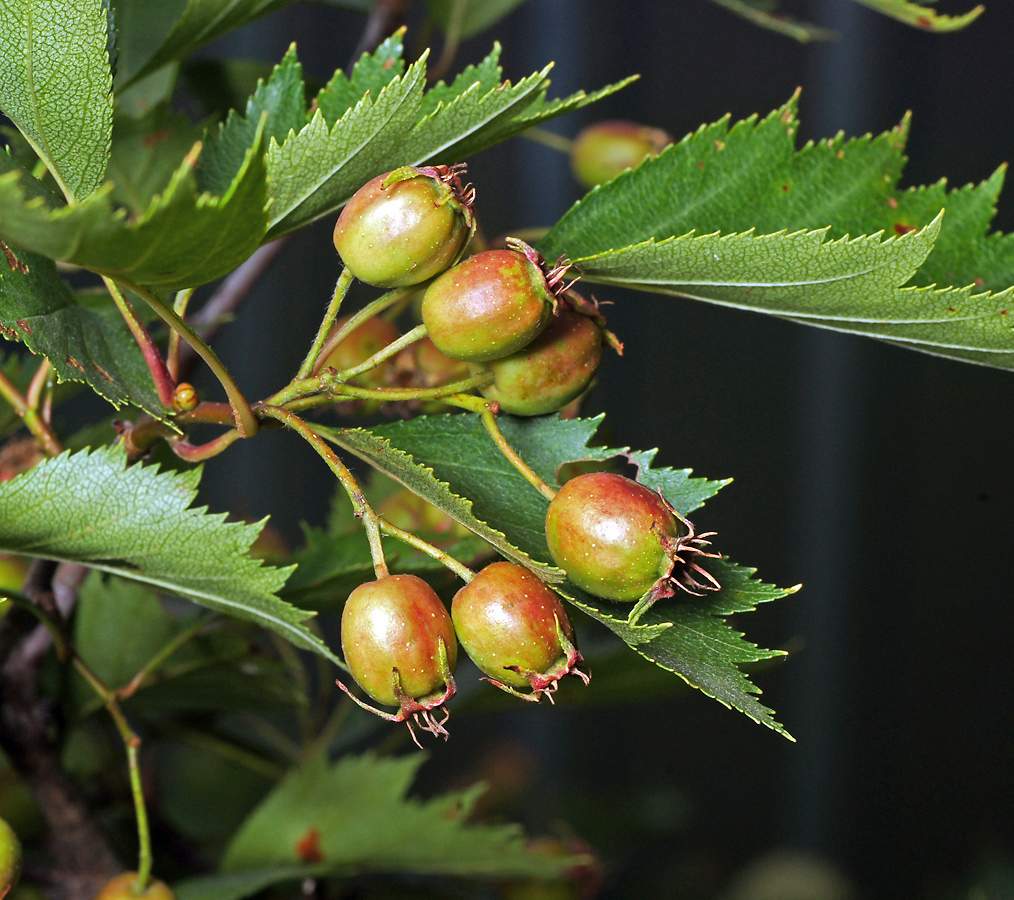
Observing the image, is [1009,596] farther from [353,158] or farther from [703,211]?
[353,158]

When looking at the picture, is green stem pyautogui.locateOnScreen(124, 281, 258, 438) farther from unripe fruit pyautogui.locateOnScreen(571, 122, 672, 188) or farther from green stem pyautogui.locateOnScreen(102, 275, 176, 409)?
unripe fruit pyautogui.locateOnScreen(571, 122, 672, 188)

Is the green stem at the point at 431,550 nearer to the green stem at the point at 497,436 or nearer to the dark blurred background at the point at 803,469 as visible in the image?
the green stem at the point at 497,436

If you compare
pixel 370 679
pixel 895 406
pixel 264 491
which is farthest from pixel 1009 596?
pixel 370 679

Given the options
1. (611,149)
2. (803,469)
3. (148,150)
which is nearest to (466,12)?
(611,149)

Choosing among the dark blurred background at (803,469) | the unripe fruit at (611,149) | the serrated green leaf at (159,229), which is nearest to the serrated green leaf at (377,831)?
the serrated green leaf at (159,229)

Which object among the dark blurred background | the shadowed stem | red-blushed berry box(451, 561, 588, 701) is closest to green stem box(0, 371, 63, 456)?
the shadowed stem
